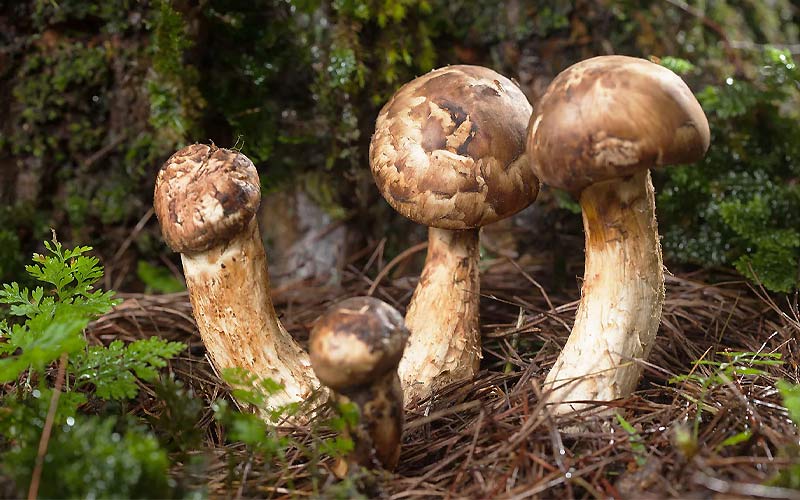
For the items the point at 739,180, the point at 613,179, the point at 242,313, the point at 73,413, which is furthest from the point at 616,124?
the point at 73,413

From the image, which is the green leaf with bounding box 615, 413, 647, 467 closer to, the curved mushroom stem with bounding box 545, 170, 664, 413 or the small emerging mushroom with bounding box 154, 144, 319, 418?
the curved mushroom stem with bounding box 545, 170, 664, 413

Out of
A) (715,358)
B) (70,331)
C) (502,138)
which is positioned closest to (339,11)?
(502,138)

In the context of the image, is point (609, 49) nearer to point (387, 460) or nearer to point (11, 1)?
point (387, 460)

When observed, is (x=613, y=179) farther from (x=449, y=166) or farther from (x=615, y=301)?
(x=449, y=166)

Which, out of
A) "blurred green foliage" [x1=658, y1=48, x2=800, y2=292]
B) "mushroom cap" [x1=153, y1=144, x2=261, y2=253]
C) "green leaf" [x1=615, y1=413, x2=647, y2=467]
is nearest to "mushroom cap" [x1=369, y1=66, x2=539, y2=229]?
"mushroom cap" [x1=153, y1=144, x2=261, y2=253]

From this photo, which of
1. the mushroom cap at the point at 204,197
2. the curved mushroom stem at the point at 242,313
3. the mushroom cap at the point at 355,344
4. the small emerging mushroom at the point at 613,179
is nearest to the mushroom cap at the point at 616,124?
the small emerging mushroom at the point at 613,179

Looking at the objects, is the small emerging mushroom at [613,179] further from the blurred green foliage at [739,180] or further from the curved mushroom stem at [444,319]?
the blurred green foliage at [739,180]
